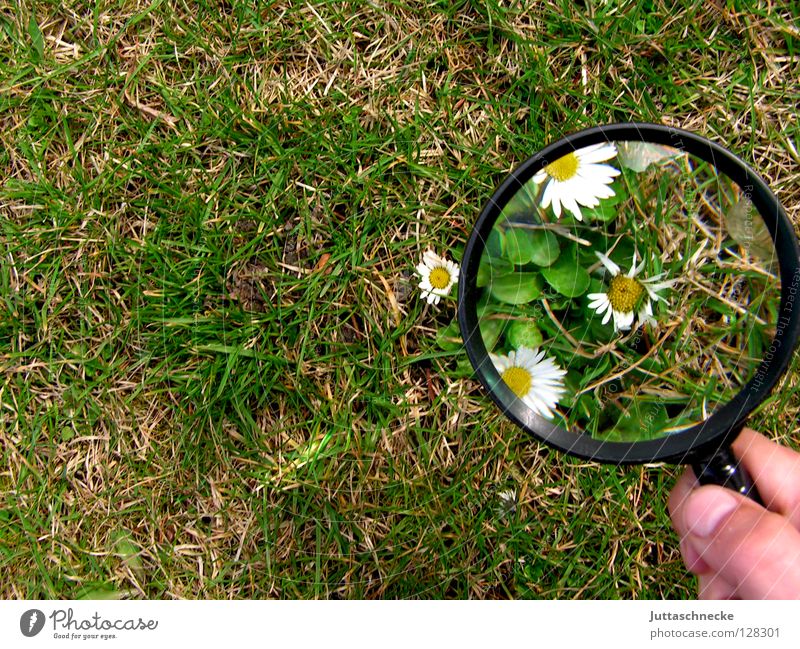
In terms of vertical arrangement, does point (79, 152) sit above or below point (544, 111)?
below

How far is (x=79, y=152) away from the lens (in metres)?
1.70

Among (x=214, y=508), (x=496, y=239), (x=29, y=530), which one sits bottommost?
(x=29, y=530)

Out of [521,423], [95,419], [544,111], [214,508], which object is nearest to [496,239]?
[521,423]

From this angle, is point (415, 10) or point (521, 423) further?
point (415, 10)

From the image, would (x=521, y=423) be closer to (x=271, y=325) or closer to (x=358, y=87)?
(x=271, y=325)

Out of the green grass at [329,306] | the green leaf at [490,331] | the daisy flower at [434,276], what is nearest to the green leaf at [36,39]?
the green grass at [329,306]

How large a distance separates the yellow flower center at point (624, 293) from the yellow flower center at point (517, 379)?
0.22 meters

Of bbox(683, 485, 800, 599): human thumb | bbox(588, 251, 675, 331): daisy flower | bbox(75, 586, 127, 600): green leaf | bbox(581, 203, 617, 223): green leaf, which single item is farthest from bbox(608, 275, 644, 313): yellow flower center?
bbox(75, 586, 127, 600): green leaf

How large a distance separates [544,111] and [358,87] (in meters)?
0.48

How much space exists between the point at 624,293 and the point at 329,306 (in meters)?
0.72

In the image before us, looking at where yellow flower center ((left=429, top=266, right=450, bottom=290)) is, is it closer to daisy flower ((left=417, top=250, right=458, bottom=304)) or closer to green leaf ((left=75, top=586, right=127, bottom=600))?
daisy flower ((left=417, top=250, right=458, bottom=304))

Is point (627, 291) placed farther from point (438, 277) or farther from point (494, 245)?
point (438, 277)

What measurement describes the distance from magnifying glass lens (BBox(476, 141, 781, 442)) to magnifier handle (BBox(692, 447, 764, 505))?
86 millimetres

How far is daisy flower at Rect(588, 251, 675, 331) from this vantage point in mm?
1236
